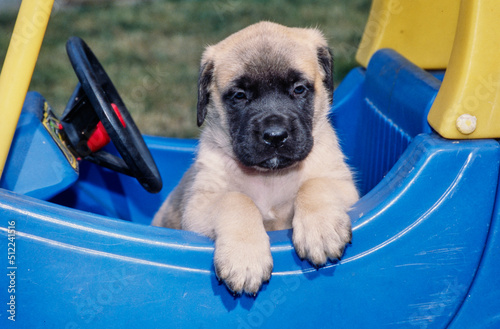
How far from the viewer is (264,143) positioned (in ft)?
7.93

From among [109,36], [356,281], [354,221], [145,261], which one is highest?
[354,221]

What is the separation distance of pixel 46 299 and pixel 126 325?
29 cm

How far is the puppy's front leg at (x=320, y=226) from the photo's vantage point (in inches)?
75.2

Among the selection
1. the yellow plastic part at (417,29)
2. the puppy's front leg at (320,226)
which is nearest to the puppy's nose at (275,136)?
the puppy's front leg at (320,226)

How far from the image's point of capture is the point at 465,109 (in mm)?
1979

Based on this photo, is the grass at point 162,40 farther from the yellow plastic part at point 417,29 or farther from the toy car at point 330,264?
the toy car at point 330,264

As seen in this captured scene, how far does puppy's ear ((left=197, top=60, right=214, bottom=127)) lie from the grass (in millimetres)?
2582

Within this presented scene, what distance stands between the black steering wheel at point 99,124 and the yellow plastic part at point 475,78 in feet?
4.61

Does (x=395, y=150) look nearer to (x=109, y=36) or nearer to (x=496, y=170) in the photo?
(x=496, y=170)

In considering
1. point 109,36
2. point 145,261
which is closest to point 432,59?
point 145,261

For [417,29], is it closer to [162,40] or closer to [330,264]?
[330,264]

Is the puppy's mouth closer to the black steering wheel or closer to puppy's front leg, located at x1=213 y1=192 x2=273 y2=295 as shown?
puppy's front leg, located at x1=213 y1=192 x2=273 y2=295

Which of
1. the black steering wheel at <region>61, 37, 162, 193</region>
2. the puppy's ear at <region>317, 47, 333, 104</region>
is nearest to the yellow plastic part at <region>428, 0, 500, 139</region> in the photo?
the puppy's ear at <region>317, 47, 333, 104</region>

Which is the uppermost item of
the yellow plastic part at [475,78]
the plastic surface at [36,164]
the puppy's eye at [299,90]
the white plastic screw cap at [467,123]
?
the yellow plastic part at [475,78]
